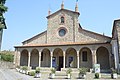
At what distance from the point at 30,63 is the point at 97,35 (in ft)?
43.2

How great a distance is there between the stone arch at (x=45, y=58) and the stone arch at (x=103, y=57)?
8.73m

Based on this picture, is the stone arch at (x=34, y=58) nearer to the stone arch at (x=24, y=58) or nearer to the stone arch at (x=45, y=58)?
the stone arch at (x=45, y=58)

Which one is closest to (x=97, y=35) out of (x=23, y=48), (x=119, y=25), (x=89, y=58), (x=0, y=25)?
(x=89, y=58)

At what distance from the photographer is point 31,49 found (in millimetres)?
30109

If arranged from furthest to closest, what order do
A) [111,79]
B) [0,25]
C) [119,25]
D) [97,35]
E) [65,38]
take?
[65,38] → [97,35] → [119,25] → [111,79] → [0,25]

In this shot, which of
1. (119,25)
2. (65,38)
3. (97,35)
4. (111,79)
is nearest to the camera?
(111,79)

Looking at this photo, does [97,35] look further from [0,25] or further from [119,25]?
[0,25]

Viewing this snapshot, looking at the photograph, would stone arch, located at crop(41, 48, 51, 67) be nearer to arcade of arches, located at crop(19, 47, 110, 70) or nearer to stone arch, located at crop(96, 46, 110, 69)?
arcade of arches, located at crop(19, 47, 110, 70)

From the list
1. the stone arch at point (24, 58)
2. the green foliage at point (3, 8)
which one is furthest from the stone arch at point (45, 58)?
the green foliage at point (3, 8)

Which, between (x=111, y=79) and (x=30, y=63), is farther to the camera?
(x=30, y=63)

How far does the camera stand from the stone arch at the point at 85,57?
28600mm

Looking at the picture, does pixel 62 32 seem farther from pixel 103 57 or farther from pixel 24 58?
pixel 24 58

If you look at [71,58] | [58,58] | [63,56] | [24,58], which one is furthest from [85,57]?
[24,58]

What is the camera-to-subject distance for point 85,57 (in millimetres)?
29094
